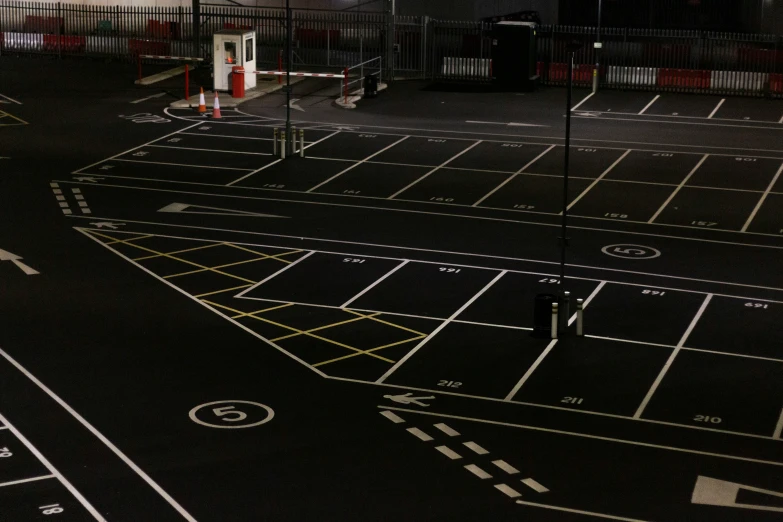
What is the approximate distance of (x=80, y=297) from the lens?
22500 mm

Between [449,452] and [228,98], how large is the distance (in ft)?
99.4

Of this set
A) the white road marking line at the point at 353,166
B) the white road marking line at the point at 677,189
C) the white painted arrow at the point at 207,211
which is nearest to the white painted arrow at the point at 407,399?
the white painted arrow at the point at 207,211

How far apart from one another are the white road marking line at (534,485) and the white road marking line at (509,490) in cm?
22

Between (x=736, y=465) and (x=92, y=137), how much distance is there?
85.9ft

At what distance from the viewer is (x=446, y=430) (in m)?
16.9

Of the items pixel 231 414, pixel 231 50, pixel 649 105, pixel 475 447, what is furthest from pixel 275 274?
pixel 649 105

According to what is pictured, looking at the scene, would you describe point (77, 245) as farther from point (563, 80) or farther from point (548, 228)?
point (563, 80)

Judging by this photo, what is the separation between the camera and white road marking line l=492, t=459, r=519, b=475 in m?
15.6

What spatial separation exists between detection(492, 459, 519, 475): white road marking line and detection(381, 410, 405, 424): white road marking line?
1.77 meters

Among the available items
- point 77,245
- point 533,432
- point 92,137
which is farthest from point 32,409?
point 92,137

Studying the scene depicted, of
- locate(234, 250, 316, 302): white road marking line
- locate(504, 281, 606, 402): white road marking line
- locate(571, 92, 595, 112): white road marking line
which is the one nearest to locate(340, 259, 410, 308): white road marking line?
locate(234, 250, 316, 302): white road marking line

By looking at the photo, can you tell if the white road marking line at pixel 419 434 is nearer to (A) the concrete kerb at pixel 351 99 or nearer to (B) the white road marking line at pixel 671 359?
(B) the white road marking line at pixel 671 359

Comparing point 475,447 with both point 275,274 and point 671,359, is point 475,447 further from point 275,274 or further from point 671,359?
point 275,274

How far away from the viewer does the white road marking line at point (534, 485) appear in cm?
1502
